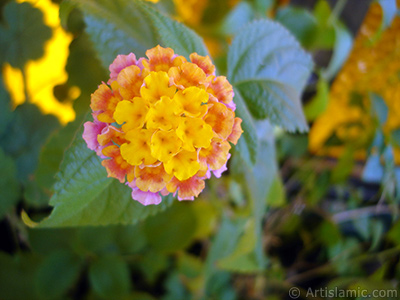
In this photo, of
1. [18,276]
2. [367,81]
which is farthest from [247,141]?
[367,81]

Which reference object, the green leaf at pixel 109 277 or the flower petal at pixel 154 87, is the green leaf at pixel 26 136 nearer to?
the green leaf at pixel 109 277

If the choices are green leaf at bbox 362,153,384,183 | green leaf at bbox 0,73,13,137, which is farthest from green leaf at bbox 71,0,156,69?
green leaf at bbox 362,153,384,183

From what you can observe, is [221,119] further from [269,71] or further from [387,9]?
[387,9]

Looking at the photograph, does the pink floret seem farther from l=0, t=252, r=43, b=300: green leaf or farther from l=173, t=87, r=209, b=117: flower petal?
l=0, t=252, r=43, b=300: green leaf

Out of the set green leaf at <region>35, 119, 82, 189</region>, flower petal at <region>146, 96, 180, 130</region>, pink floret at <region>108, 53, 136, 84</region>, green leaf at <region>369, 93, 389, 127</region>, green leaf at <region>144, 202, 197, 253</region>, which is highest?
pink floret at <region>108, 53, 136, 84</region>

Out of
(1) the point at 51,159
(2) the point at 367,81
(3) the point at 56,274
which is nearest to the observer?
(1) the point at 51,159

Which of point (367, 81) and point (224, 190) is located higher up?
point (367, 81)

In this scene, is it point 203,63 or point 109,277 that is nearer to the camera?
point 203,63
